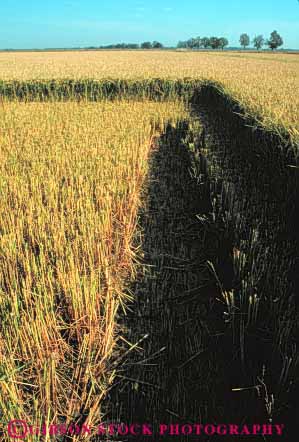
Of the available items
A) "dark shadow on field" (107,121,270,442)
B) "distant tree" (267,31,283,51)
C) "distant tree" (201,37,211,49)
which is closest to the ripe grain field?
"dark shadow on field" (107,121,270,442)

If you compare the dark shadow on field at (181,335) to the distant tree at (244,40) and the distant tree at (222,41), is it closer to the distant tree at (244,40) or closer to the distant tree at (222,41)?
the distant tree at (222,41)

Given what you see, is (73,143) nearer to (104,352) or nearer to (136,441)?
(104,352)

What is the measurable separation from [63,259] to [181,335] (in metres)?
0.86

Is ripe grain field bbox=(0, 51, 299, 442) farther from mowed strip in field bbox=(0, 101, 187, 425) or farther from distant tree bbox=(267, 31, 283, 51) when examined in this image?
distant tree bbox=(267, 31, 283, 51)

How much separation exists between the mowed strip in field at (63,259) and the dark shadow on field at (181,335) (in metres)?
0.14

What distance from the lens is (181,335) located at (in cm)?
229

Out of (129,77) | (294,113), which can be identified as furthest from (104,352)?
(129,77)

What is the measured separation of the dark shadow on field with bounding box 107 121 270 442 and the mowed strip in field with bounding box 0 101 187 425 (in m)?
0.14

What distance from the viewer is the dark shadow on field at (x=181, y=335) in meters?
1.76

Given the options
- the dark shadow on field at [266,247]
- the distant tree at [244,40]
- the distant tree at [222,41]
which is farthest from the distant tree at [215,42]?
the dark shadow on field at [266,247]

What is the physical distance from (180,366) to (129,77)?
1126 cm

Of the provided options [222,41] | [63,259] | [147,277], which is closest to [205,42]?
[222,41]

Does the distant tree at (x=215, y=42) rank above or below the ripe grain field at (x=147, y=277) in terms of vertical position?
above

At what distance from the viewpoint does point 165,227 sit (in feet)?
12.5
